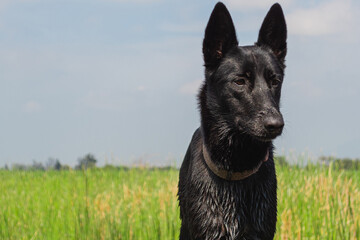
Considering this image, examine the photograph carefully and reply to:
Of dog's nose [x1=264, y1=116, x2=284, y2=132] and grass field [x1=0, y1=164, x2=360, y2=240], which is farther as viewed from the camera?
grass field [x1=0, y1=164, x2=360, y2=240]

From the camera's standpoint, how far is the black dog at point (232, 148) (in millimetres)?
4012

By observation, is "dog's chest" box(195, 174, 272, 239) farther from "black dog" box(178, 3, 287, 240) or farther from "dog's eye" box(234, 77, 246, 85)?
"dog's eye" box(234, 77, 246, 85)

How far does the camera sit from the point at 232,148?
4121 mm

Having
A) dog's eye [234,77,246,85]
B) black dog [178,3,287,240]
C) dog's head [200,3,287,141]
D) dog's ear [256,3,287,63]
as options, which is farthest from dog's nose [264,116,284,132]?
dog's ear [256,3,287,63]

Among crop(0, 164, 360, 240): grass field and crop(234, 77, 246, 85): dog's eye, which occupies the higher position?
crop(234, 77, 246, 85): dog's eye

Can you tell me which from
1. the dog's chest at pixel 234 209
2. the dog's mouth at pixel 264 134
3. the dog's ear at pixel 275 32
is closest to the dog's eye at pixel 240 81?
the dog's mouth at pixel 264 134

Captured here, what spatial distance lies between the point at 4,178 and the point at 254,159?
12102 mm

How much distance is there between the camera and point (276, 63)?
4297 mm

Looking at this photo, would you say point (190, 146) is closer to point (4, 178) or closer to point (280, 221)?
point (280, 221)

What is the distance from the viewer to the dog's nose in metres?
3.67

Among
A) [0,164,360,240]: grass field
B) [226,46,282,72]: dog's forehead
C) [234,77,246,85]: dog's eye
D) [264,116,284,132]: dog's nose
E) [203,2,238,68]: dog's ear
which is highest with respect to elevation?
[203,2,238,68]: dog's ear

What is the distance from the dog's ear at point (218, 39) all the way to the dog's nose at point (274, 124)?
3.02 ft

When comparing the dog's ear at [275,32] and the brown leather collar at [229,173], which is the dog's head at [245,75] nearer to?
the dog's ear at [275,32]

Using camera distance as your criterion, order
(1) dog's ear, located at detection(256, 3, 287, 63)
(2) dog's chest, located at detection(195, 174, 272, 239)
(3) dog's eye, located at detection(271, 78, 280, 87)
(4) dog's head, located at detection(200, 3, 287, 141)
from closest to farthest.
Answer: (4) dog's head, located at detection(200, 3, 287, 141) < (2) dog's chest, located at detection(195, 174, 272, 239) < (3) dog's eye, located at detection(271, 78, 280, 87) < (1) dog's ear, located at detection(256, 3, 287, 63)
